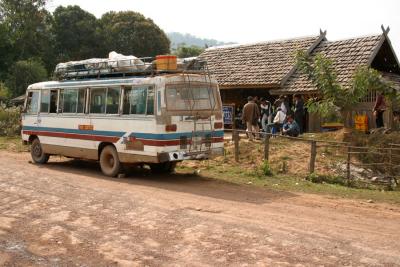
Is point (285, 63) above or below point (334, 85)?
above

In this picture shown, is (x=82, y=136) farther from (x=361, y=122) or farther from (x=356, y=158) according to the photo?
(x=361, y=122)

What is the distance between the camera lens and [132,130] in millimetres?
12266

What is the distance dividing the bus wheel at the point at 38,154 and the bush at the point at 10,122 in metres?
9.61

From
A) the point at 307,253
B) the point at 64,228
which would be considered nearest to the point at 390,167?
the point at 307,253

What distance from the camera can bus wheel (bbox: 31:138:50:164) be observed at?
50.8 feet

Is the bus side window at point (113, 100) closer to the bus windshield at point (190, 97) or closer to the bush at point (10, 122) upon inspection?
the bus windshield at point (190, 97)

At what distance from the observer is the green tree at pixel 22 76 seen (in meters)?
38.5

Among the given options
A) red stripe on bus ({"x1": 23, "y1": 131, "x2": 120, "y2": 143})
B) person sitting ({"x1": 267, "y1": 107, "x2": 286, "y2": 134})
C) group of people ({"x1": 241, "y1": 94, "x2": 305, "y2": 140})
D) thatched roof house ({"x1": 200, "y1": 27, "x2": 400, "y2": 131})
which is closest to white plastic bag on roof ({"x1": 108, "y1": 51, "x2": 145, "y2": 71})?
red stripe on bus ({"x1": 23, "y1": 131, "x2": 120, "y2": 143})

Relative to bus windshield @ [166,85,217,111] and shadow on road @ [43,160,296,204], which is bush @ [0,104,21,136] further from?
bus windshield @ [166,85,217,111]

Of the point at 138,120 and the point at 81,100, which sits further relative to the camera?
the point at 81,100

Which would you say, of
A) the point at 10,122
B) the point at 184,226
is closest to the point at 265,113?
the point at 184,226

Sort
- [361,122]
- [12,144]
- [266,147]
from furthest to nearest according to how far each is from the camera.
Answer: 1. [12,144]
2. [361,122]
3. [266,147]

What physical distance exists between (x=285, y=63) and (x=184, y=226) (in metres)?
15.5

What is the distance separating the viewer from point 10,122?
25.2 meters
